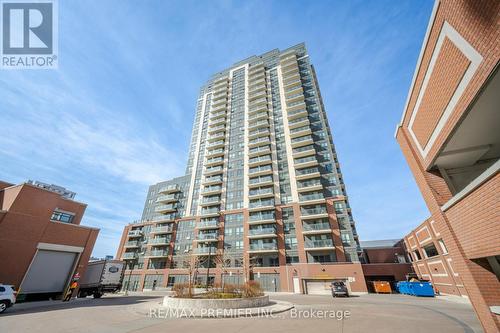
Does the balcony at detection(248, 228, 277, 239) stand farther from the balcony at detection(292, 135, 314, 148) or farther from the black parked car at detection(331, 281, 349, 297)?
the balcony at detection(292, 135, 314, 148)

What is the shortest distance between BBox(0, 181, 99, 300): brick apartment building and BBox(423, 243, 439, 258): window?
46.5 m

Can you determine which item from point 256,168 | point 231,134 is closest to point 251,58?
point 231,134

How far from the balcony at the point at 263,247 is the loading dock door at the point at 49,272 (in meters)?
26.4

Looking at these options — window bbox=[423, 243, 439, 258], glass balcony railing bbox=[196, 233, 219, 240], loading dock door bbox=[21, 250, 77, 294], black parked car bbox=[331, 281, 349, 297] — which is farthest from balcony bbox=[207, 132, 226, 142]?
window bbox=[423, 243, 439, 258]

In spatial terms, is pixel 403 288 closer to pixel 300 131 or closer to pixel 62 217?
pixel 300 131

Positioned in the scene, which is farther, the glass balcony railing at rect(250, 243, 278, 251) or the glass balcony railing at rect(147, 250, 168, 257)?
the glass balcony railing at rect(147, 250, 168, 257)

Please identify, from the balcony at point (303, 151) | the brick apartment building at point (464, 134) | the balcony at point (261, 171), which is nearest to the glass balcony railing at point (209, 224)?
the balcony at point (261, 171)

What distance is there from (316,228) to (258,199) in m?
13.4

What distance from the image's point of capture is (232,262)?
39750mm

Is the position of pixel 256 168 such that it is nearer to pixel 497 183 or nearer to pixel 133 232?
pixel 133 232

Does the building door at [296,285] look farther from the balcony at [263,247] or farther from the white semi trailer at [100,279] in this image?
the white semi trailer at [100,279]

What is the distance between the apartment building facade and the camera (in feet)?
117

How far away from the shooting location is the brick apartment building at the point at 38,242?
742 inches

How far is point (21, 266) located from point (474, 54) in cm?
3263
